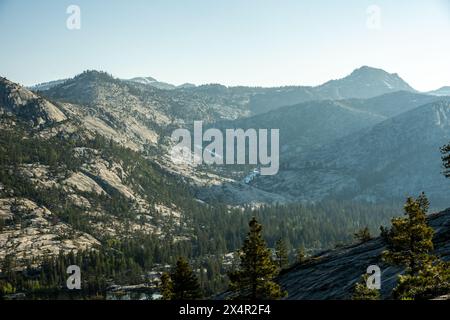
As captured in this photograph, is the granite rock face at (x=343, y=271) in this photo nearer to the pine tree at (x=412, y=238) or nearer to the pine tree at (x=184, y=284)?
the pine tree at (x=412, y=238)

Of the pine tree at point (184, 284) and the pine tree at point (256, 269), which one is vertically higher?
the pine tree at point (256, 269)

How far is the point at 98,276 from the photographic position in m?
195

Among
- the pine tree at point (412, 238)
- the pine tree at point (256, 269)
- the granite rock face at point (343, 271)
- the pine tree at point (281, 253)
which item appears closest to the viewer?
the pine tree at point (412, 238)

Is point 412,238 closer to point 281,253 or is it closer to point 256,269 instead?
point 256,269

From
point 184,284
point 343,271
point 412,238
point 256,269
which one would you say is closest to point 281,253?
point 343,271

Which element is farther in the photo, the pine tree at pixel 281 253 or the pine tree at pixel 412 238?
the pine tree at pixel 281 253

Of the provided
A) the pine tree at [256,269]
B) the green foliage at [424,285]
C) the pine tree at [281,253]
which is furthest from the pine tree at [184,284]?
the pine tree at [281,253]

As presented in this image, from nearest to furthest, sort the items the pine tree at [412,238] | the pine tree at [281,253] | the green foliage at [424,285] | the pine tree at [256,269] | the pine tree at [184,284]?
the green foliage at [424,285] → the pine tree at [412,238] → the pine tree at [256,269] → the pine tree at [184,284] → the pine tree at [281,253]

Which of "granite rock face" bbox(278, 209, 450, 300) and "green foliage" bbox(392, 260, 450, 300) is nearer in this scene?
"green foliage" bbox(392, 260, 450, 300)

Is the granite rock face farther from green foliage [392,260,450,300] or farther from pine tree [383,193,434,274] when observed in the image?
green foliage [392,260,450,300]

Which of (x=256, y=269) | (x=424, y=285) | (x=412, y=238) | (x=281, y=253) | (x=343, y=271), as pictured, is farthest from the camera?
(x=281, y=253)

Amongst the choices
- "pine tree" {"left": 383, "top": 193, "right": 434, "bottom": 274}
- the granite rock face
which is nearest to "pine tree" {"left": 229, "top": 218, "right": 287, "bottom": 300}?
"pine tree" {"left": 383, "top": 193, "right": 434, "bottom": 274}
